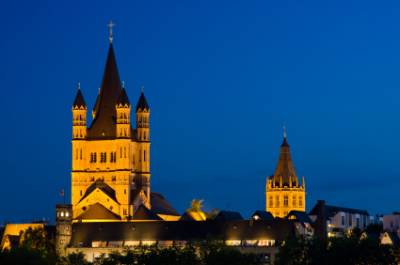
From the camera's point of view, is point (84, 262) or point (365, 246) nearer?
point (365, 246)

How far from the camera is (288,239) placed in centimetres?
19450

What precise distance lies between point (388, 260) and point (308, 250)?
916cm

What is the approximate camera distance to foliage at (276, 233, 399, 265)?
576 ft

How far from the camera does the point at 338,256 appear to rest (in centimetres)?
17575

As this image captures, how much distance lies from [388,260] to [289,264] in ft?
34.8

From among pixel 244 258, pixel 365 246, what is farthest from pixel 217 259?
pixel 365 246

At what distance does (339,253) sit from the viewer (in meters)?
176

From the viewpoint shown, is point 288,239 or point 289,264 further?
point 288,239

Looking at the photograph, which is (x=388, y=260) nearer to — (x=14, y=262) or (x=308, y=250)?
(x=308, y=250)

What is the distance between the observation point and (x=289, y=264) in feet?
591

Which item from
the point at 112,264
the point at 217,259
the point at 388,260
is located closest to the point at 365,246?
the point at 388,260

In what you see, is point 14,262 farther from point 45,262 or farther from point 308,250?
point 308,250

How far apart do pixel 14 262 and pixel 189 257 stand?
18286 millimetres

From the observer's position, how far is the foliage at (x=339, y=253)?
175625 millimetres
